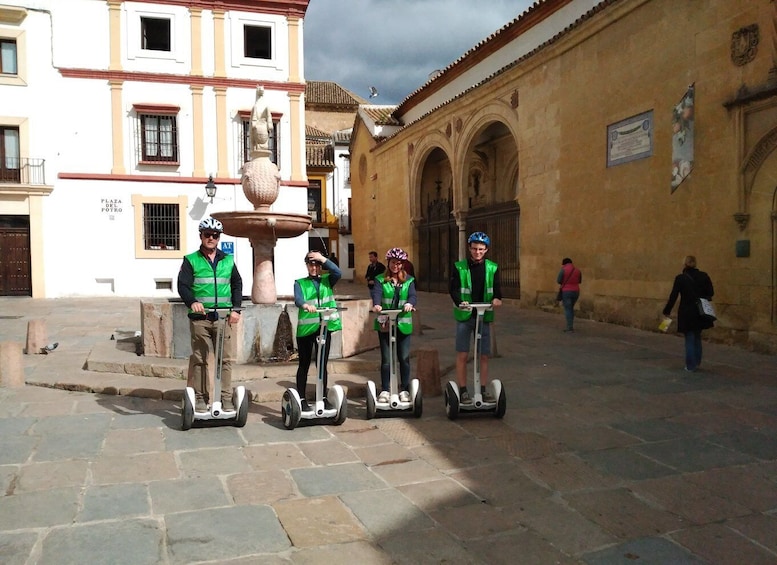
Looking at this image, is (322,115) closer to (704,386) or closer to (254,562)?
(704,386)

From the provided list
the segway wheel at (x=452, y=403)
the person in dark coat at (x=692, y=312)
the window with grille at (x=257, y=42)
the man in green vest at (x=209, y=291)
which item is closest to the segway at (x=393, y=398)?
the segway wheel at (x=452, y=403)

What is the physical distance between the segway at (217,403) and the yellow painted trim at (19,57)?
61.9 feet

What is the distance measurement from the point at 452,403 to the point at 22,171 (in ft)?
63.4

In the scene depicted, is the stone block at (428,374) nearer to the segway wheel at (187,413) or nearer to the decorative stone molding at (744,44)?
the segway wheel at (187,413)

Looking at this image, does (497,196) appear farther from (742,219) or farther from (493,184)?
(742,219)

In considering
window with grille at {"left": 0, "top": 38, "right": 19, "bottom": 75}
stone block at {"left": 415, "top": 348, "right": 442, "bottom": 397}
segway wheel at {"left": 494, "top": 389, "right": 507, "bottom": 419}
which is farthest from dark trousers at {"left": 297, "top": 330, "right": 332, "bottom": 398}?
window with grille at {"left": 0, "top": 38, "right": 19, "bottom": 75}

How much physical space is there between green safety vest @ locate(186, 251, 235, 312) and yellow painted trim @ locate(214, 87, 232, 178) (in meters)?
17.1

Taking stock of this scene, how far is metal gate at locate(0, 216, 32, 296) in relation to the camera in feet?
64.7

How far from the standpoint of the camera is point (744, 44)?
29.6ft

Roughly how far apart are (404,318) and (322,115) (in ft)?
131

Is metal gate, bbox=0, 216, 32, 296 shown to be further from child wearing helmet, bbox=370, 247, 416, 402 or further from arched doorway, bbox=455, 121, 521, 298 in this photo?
child wearing helmet, bbox=370, 247, 416, 402

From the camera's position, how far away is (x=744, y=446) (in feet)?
15.1

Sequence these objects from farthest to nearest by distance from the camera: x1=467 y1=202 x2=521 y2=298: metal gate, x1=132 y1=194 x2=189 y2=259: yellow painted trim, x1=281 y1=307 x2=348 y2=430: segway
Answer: x1=132 y1=194 x2=189 y2=259: yellow painted trim, x1=467 y1=202 x2=521 y2=298: metal gate, x1=281 y1=307 x2=348 y2=430: segway

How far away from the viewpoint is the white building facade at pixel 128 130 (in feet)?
64.4
